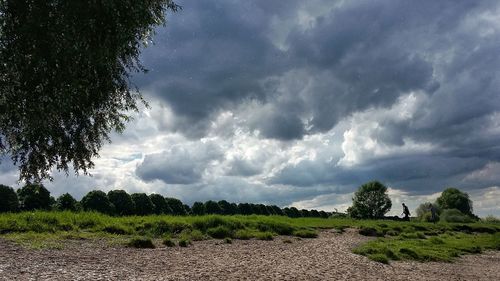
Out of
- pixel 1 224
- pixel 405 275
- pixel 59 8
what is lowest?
pixel 405 275

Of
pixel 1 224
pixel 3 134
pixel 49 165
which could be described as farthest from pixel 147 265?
pixel 1 224

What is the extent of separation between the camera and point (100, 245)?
19.2 meters

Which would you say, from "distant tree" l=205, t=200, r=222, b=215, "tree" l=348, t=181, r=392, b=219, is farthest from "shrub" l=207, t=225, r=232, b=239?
"tree" l=348, t=181, r=392, b=219

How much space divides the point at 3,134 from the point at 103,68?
14.4ft

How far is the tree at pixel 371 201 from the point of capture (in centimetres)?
10956

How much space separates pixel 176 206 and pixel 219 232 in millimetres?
26331

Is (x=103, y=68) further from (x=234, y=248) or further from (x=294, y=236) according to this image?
(x=294, y=236)

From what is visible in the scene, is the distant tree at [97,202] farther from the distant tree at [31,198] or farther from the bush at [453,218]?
the bush at [453,218]

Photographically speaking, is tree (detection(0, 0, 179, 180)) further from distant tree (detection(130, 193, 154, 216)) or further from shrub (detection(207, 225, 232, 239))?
distant tree (detection(130, 193, 154, 216))

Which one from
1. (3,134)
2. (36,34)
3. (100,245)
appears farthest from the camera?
(100,245)

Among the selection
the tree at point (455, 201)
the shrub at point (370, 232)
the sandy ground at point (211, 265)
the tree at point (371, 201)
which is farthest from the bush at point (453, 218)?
the sandy ground at point (211, 265)

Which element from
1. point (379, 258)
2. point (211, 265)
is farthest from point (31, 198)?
point (379, 258)

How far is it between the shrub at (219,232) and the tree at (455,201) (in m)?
103

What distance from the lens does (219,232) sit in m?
26.7
